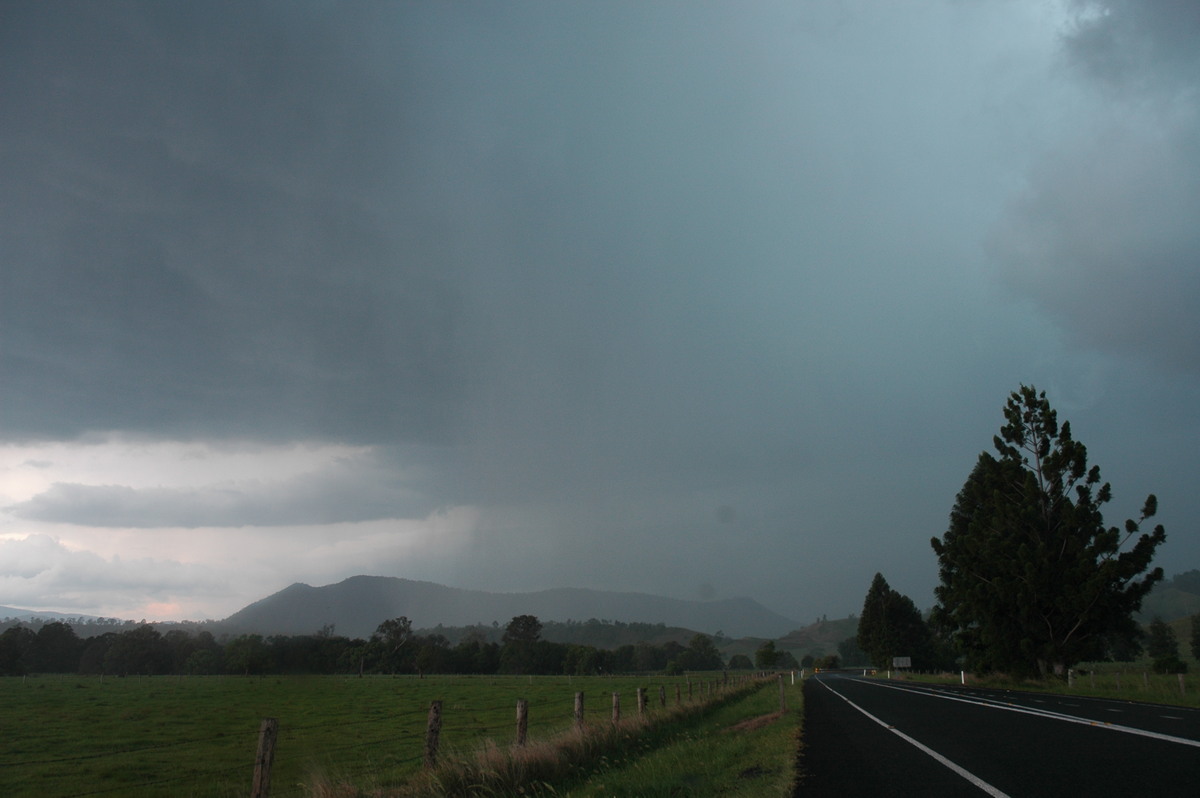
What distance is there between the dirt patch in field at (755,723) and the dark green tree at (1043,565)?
2597cm

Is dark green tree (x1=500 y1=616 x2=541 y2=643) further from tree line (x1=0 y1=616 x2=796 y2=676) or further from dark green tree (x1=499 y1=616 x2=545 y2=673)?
dark green tree (x1=499 y1=616 x2=545 y2=673)

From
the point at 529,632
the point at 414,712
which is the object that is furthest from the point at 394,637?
the point at 414,712

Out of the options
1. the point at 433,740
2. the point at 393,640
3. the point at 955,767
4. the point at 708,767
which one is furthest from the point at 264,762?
the point at 393,640

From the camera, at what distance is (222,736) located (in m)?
30.3

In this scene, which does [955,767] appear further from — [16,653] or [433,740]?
[16,653]

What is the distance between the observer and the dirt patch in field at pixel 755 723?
19.4 meters

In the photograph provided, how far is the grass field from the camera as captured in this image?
19.0 meters

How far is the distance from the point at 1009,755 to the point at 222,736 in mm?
32482

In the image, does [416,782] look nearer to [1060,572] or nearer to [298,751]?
[298,751]

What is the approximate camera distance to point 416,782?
9961 millimetres

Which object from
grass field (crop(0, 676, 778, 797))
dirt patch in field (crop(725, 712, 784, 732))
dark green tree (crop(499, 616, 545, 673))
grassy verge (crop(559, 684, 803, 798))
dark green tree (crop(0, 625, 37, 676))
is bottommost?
dark green tree (crop(499, 616, 545, 673))

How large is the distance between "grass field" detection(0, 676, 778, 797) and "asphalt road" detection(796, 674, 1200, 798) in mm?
6364

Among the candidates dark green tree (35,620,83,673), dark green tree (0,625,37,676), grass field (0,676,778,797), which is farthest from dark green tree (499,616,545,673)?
grass field (0,676,778,797)

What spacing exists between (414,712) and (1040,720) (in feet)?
123
